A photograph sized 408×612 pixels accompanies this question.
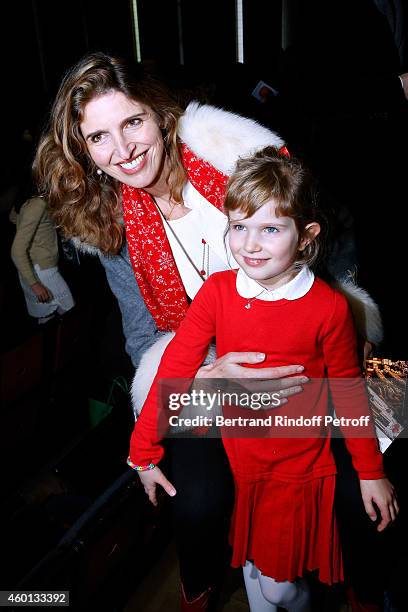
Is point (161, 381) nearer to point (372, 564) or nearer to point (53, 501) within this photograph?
point (372, 564)

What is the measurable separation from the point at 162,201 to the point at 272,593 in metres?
1.28

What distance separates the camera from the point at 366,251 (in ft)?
9.75

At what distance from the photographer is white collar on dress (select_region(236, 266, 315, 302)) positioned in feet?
4.01

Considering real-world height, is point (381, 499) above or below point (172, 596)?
above

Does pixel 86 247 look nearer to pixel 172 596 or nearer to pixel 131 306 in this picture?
pixel 131 306

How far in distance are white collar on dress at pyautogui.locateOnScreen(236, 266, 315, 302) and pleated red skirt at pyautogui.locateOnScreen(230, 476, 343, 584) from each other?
52 centimetres

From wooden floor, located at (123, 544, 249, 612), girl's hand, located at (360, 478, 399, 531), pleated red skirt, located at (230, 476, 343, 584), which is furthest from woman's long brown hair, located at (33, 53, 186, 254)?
wooden floor, located at (123, 544, 249, 612)

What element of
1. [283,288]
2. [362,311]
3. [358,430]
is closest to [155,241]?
[283,288]

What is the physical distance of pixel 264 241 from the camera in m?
1.15

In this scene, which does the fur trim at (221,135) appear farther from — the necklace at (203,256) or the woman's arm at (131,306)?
the woman's arm at (131,306)

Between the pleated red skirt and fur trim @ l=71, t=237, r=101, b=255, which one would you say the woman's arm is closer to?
fur trim @ l=71, t=237, r=101, b=255

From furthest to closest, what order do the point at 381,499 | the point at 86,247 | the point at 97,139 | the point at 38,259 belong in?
the point at 38,259
the point at 86,247
the point at 97,139
the point at 381,499

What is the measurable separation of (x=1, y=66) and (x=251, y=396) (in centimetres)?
425

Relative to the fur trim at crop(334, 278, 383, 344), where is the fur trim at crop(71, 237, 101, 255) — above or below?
above
